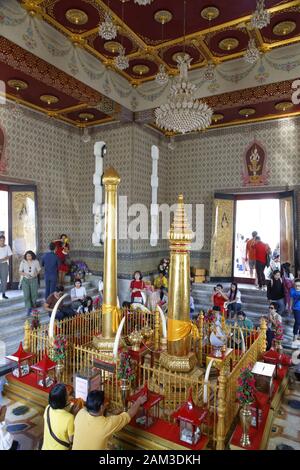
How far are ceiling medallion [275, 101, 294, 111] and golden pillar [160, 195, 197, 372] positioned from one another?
5421 mm

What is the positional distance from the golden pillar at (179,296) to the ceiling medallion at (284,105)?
5421mm

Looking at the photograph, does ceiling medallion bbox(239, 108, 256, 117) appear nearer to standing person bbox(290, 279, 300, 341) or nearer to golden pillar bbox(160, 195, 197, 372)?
standing person bbox(290, 279, 300, 341)

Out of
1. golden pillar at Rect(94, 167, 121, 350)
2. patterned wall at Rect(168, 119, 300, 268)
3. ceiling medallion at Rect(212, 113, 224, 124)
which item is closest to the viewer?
golden pillar at Rect(94, 167, 121, 350)

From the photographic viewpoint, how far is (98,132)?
9953 millimetres

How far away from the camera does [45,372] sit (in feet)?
14.1

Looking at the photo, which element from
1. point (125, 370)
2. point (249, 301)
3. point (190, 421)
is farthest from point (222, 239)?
point (190, 421)

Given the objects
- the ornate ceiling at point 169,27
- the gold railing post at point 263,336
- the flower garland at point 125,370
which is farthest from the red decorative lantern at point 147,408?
the ornate ceiling at point 169,27

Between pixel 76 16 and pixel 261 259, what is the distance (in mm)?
7239

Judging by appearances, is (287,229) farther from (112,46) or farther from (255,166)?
(112,46)

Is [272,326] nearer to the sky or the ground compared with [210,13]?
nearer to the ground

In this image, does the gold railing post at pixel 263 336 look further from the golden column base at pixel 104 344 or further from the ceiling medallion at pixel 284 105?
the ceiling medallion at pixel 284 105

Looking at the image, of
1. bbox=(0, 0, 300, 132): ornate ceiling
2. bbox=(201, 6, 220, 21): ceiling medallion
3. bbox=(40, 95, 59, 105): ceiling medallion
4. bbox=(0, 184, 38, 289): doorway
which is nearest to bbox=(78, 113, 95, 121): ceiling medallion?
bbox=(0, 0, 300, 132): ornate ceiling

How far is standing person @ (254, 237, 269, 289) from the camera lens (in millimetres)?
8992

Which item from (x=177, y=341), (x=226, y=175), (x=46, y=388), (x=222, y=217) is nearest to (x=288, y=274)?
(x=222, y=217)
